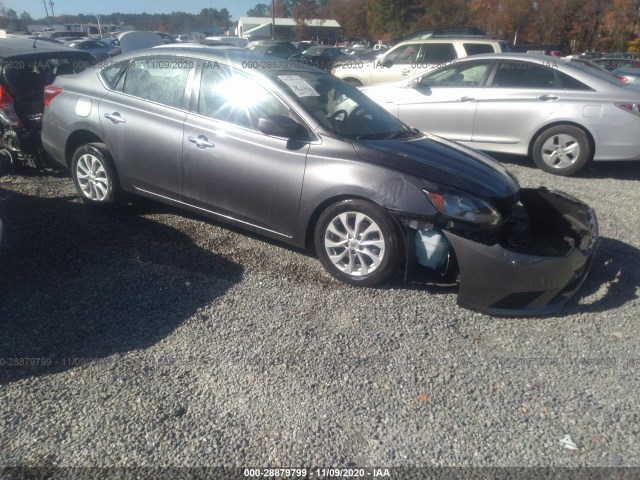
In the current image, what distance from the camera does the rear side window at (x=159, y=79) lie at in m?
4.62

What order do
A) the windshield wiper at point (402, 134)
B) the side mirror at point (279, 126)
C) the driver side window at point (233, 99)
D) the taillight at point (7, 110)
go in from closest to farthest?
the side mirror at point (279, 126), the driver side window at point (233, 99), the windshield wiper at point (402, 134), the taillight at point (7, 110)

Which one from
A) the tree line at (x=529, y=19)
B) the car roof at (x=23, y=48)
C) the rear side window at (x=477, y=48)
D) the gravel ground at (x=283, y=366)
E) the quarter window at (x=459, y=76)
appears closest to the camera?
the gravel ground at (x=283, y=366)

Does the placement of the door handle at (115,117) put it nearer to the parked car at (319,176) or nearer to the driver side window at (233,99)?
the parked car at (319,176)

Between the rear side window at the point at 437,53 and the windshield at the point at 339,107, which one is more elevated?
the windshield at the point at 339,107

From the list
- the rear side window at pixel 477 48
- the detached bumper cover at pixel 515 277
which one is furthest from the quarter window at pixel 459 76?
the detached bumper cover at pixel 515 277

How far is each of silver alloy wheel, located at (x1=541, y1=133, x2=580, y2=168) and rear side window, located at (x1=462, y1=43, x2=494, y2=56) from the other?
4381mm

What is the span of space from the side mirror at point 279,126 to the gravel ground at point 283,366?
3.57 ft

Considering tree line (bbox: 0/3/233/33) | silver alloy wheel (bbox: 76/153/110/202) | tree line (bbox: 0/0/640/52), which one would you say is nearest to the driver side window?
silver alloy wheel (bbox: 76/153/110/202)

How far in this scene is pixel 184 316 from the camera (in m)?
3.49

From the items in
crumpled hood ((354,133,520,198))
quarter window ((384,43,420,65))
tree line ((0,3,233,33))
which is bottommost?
tree line ((0,3,233,33))

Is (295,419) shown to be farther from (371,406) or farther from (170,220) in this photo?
(170,220)

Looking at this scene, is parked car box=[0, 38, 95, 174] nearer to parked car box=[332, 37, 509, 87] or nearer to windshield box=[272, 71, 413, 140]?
windshield box=[272, 71, 413, 140]

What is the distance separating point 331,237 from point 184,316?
4.05 ft

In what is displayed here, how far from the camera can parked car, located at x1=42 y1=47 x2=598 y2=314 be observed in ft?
11.9
